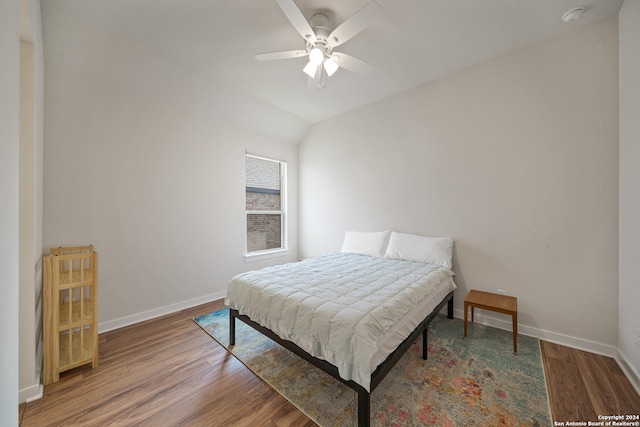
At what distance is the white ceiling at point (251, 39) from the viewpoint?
6.29 feet

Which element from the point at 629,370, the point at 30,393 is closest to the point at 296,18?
the point at 30,393

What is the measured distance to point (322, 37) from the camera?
6.44ft

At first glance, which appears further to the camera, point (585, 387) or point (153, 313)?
point (153, 313)

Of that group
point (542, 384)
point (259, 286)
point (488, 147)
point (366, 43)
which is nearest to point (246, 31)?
point (366, 43)

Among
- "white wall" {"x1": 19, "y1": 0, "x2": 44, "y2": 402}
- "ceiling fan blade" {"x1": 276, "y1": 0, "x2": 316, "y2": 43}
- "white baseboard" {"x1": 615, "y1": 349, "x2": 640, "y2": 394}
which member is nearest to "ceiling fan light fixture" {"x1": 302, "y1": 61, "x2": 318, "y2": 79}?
"ceiling fan blade" {"x1": 276, "y1": 0, "x2": 316, "y2": 43}

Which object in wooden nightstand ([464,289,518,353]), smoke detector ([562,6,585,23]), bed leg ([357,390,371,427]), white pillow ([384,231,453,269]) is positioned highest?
smoke detector ([562,6,585,23])

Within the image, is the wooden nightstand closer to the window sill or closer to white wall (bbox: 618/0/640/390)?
white wall (bbox: 618/0/640/390)

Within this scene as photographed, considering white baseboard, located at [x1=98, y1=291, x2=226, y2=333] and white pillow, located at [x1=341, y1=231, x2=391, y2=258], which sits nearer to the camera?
white baseboard, located at [x1=98, y1=291, x2=226, y2=333]

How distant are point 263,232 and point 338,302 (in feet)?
9.21

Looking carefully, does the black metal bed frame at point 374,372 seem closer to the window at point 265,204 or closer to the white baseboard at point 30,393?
the white baseboard at point 30,393

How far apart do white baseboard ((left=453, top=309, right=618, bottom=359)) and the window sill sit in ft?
9.25

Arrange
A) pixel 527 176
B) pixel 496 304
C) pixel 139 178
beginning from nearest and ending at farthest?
1. pixel 496 304
2. pixel 527 176
3. pixel 139 178

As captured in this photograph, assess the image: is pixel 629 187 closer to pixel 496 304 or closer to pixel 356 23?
pixel 496 304

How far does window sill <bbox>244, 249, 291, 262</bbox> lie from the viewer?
12.7 ft
